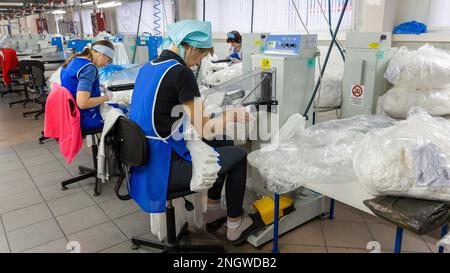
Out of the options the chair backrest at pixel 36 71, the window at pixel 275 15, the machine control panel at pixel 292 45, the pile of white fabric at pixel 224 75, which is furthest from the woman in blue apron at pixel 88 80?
the chair backrest at pixel 36 71

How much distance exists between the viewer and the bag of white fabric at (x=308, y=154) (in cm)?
145

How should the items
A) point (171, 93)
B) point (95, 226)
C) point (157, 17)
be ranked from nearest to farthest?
point (171, 93) → point (95, 226) → point (157, 17)

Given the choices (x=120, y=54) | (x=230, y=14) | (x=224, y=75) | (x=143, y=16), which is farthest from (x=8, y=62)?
(x=224, y=75)

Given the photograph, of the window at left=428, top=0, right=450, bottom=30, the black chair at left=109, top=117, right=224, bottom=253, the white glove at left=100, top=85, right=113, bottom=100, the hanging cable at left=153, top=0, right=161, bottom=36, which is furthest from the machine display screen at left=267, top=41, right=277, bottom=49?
the hanging cable at left=153, top=0, right=161, bottom=36

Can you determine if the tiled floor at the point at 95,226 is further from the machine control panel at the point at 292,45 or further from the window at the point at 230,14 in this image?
the window at the point at 230,14

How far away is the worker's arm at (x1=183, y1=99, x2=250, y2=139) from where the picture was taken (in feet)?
4.61

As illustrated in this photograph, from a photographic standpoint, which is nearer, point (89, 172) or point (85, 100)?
point (85, 100)

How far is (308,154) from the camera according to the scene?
1586 millimetres

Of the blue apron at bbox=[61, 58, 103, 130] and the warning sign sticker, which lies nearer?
the blue apron at bbox=[61, 58, 103, 130]

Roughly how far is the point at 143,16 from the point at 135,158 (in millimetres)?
7284

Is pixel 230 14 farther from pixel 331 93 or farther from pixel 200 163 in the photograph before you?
pixel 200 163

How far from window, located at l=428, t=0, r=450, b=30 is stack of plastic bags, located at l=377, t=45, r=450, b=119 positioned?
49.8 inches

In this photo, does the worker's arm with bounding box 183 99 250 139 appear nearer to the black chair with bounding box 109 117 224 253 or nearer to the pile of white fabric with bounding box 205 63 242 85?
the black chair with bounding box 109 117 224 253
